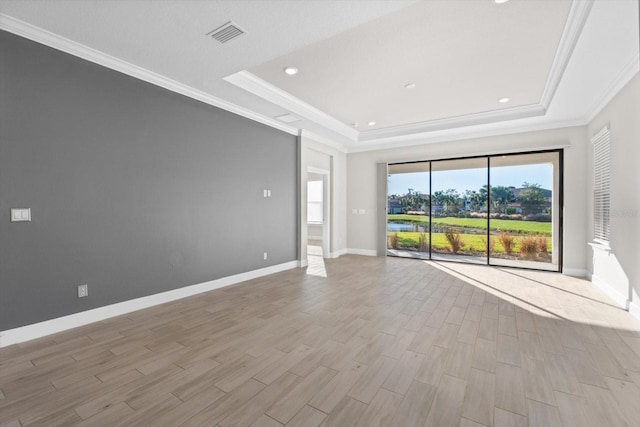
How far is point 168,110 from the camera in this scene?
379 centimetres

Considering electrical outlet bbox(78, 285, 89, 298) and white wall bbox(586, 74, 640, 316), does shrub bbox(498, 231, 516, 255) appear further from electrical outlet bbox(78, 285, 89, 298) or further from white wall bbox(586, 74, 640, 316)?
electrical outlet bbox(78, 285, 89, 298)

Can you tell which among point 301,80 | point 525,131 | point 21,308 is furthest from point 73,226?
point 525,131

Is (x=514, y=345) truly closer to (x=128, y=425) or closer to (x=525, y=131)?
(x=128, y=425)

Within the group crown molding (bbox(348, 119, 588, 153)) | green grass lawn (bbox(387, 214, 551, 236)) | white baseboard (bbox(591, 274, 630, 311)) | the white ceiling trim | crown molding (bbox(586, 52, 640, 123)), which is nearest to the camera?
crown molding (bbox(586, 52, 640, 123))

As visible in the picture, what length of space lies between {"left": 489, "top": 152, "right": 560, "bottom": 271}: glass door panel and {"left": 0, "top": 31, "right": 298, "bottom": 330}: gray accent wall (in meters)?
A: 5.46

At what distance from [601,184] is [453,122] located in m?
2.60

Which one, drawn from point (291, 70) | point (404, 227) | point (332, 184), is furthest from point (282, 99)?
point (404, 227)

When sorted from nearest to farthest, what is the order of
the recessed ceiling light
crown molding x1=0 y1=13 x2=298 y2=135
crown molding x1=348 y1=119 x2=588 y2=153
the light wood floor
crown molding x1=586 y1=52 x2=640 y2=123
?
the light wood floor, crown molding x1=0 y1=13 x2=298 y2=135, crown molding x1=586 y1=52 x2=640 y2=123, the recessed ceiling light, crown molding x1=348 y1=119 x2=588 y2=153

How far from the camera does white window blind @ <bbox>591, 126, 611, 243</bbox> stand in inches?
163

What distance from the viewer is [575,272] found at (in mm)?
5258

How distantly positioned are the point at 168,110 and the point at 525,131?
257 inches

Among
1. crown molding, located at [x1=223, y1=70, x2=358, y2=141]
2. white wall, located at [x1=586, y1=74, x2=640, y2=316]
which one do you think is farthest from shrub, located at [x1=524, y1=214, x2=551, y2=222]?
crown molding, located at [x1=223, y1=70, x2=358, y2=141]

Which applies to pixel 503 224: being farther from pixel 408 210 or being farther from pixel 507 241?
pixel 408 210

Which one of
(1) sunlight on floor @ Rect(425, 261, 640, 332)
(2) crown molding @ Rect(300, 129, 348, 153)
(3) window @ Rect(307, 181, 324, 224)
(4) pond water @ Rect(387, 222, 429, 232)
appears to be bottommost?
(1) sunlight on floor @ Rect(425, 261, 640, 332)
